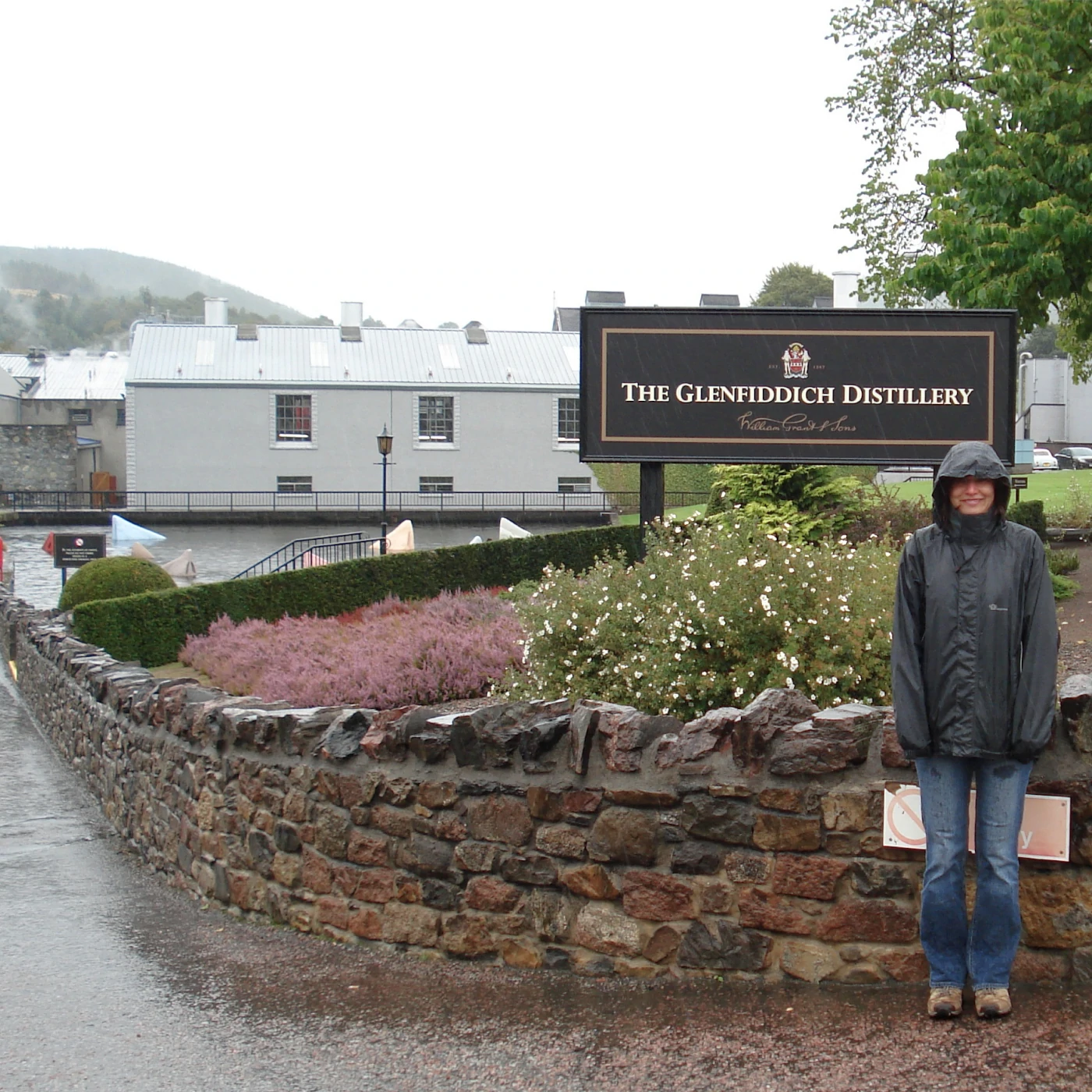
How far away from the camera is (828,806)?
175 inches

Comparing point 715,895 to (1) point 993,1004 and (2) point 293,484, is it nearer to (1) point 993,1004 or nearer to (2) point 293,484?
(1) point 993,1004

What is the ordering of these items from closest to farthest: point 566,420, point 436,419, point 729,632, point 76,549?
point 729,632, point 76,549, point 436,419, point 566,420

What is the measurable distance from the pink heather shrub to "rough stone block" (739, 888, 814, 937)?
5.91 m

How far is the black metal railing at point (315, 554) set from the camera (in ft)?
80.5

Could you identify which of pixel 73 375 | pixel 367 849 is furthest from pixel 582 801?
pixel 73 375

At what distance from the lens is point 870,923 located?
4.43 metres

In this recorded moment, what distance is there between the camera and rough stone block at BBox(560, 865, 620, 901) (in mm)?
4734

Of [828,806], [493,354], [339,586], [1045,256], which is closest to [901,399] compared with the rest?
[1045,256]

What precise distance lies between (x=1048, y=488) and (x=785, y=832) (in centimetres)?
3384

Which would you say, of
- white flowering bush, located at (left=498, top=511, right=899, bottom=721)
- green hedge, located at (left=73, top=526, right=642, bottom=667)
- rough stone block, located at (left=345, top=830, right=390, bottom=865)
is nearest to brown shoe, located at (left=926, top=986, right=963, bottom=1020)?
rough stone block, located at (left=345, top=830, right=390, bottom=865)

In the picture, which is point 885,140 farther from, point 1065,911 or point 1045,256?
point 1065,911

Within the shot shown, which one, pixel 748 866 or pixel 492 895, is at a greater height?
pixel 748 866

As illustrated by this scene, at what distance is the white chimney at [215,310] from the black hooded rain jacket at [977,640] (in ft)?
173

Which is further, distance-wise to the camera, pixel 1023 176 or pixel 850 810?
pixel 1023 176
